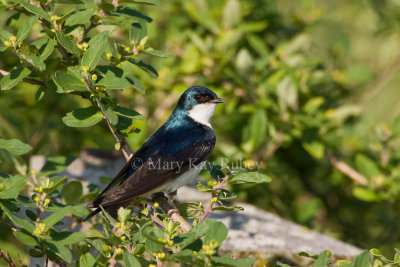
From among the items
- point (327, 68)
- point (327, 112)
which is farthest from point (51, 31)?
point (327, 68)

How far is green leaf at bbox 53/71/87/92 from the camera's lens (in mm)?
2867

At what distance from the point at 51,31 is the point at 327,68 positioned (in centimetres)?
399

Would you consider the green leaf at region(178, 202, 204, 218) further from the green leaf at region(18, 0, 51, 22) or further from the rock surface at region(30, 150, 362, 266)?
the green leaf at region(18, 0, 51, 22)

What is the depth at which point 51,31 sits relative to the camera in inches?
120

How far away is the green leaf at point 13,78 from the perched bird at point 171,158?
93 centimetres

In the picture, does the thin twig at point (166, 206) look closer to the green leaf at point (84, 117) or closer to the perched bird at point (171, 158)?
the perched bird at point (171, 158)

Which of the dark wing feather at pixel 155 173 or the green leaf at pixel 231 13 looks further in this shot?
the green leaf at pixel 231 13

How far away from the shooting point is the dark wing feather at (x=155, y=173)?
137 inches

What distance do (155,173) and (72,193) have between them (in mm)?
637

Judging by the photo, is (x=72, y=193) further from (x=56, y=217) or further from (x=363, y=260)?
(x=363, y=260)

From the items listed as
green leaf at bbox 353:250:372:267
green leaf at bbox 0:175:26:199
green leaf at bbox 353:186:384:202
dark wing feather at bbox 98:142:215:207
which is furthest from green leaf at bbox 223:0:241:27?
green leaf at bbox 353:250:372:267

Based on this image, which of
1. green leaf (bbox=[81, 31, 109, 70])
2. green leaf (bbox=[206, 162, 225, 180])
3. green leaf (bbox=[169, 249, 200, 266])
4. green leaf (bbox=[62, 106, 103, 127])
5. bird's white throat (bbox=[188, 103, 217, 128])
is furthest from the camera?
bird's white throat (bbox=[188, 103, 217, 128])

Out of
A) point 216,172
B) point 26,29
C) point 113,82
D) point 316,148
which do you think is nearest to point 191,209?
point 216,172

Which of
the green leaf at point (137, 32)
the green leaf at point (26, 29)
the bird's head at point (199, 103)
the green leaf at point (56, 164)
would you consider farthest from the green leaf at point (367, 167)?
the green leaf at point (26, 29)
